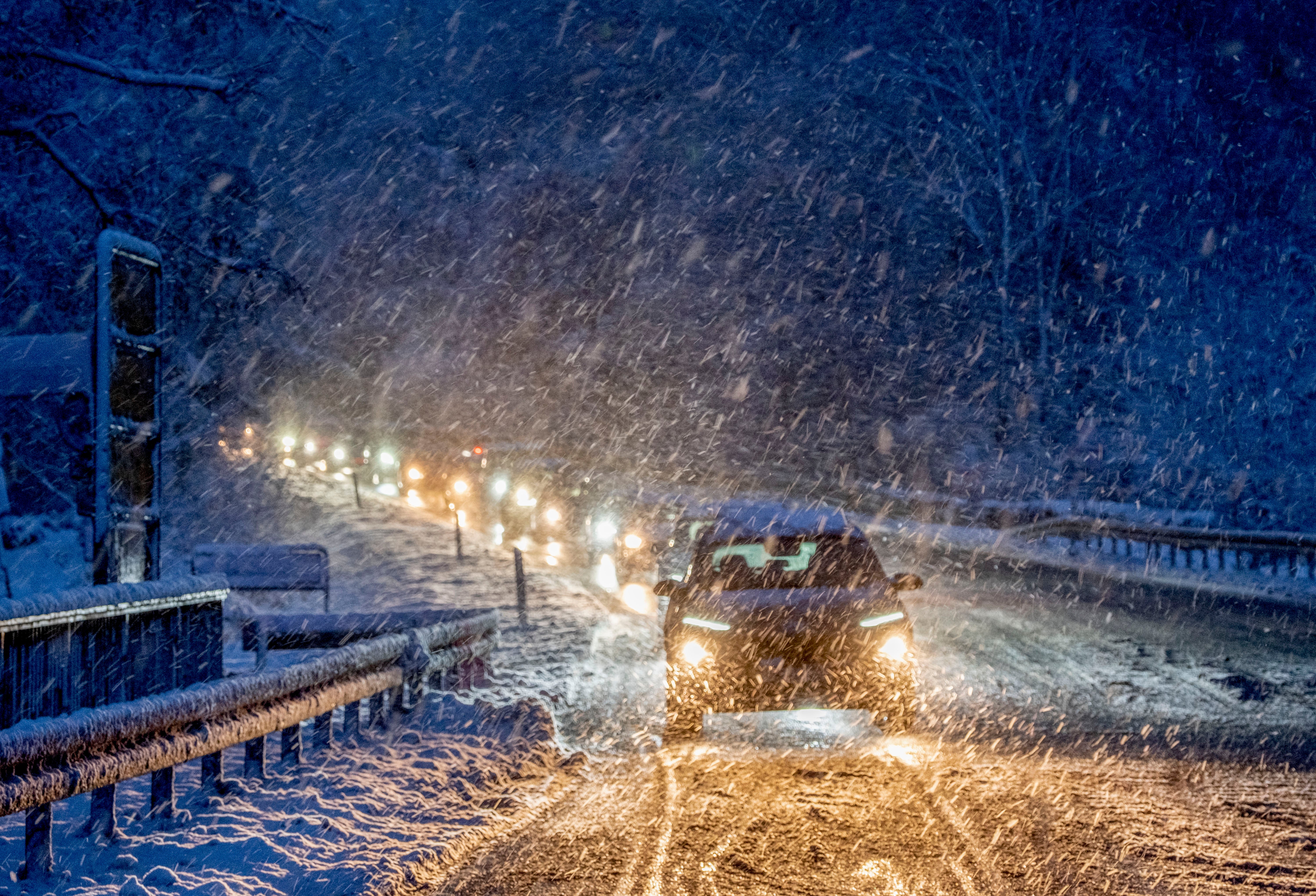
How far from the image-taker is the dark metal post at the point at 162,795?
16.8ft

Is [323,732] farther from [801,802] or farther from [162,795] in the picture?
[801,802]

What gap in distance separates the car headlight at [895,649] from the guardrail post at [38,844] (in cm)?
508

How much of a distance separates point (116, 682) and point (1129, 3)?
144 feet

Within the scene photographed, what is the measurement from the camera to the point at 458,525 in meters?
18.7

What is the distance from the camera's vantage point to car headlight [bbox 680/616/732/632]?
717 cm

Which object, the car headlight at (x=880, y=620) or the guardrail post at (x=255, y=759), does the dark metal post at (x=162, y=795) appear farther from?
the car headlight at (x=880, y=620)

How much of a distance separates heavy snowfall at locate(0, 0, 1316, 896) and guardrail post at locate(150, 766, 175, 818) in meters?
0.14

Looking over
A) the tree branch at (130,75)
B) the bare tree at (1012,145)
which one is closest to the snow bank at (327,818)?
the tree branch at (130,75)

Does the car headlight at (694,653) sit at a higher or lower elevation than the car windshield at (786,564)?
lower

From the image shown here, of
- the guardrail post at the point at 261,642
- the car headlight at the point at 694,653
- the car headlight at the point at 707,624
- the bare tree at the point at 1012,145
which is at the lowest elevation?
the guardrail post at the point at 261,642

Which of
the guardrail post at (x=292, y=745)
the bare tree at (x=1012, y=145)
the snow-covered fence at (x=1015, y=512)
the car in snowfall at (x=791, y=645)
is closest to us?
the guardrail post at (x=292, y=745)

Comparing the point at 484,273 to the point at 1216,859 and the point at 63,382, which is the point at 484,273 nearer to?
the point at 63,382

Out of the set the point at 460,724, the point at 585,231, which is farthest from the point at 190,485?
the point at 585,231

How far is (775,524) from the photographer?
8617mm
